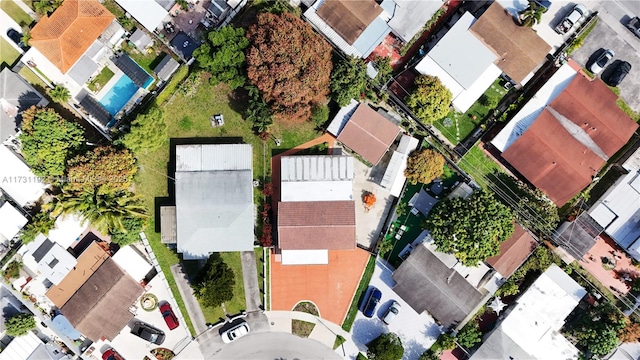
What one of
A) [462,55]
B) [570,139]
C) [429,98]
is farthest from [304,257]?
[570,139]

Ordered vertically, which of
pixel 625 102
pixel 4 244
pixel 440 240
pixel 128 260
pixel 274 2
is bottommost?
pixel 4 244

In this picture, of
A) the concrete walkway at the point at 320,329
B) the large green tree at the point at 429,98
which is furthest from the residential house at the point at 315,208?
the large green tree at the point at 429,98

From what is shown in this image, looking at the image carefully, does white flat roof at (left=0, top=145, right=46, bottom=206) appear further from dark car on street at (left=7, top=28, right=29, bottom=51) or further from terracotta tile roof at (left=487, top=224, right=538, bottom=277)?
terracotta tile roof at (left=487, top=224, right=538, bottom=277)

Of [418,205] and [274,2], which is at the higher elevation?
[274,2]

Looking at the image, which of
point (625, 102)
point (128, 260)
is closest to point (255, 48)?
point (128, 260)

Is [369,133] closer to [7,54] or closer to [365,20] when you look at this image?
[365,20]

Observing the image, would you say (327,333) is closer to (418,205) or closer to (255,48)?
(418,205)

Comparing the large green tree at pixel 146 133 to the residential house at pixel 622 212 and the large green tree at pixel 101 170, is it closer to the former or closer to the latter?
the large green tree at pixel 101 170
